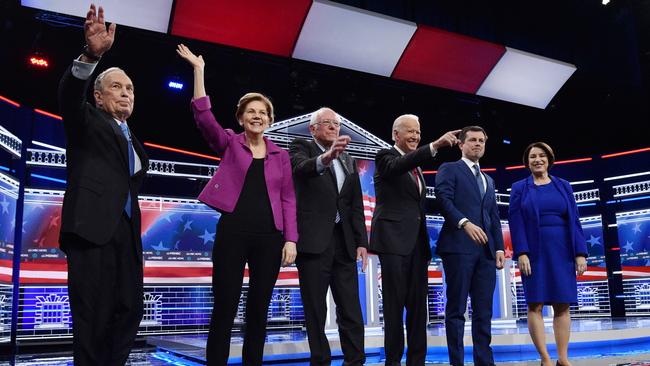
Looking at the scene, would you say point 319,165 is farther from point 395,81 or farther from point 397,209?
point 395,81

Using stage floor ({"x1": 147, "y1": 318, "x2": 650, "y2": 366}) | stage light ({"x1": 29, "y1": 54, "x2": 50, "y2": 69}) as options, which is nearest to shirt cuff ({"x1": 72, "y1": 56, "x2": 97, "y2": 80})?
stage floor ({"x1": 147, "y1": 318, "x2": 650, "y2": 366})

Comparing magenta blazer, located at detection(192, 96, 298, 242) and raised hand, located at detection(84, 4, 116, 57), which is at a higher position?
raised hand, located at detection(84, 4, 116, 57)

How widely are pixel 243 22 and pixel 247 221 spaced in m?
3.71

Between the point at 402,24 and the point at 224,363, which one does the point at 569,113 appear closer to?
the point at 402,24

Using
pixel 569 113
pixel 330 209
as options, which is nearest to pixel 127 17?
pixel 330 209

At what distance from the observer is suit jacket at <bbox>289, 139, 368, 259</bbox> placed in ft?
9.66

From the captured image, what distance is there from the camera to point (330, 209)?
3.04 m

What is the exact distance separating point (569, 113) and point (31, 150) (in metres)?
7.73

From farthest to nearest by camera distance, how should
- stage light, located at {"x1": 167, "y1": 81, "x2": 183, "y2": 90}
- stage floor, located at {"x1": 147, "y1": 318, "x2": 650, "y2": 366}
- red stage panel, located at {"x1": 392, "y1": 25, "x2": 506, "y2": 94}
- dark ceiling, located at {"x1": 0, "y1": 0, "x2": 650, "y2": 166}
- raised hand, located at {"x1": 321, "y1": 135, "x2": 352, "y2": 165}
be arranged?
stage light, located at {"x1": 167, "y1": 81, "x2": 183, "y2": 90}, red stage panel, located at {"x1": 392, "y1": 25, "x2": 506, "y2": 94}, dark ceiling, located at {"x1": 0, "y1": 0, "x2": 650, "y2": 166}, stage floor, located at {"x1": 147, "y1": 318, "x2": 650, "y2": 366}, raised hand, located at {"x1": 321, "y1": 135, "x2": 352, "y2": 165}

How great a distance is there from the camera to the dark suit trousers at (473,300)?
3400mm

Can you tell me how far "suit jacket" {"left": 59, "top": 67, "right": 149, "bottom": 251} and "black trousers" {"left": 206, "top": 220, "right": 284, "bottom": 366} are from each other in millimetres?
388

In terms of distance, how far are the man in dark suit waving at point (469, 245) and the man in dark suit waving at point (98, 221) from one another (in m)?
1.95

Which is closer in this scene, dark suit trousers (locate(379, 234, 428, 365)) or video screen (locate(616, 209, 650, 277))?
dark suit trousers (locate(379, 234, 428, 365))

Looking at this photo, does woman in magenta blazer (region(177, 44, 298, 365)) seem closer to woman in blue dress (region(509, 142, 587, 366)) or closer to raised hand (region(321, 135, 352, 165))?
raised hand (region(321, 135, 352, 165))
